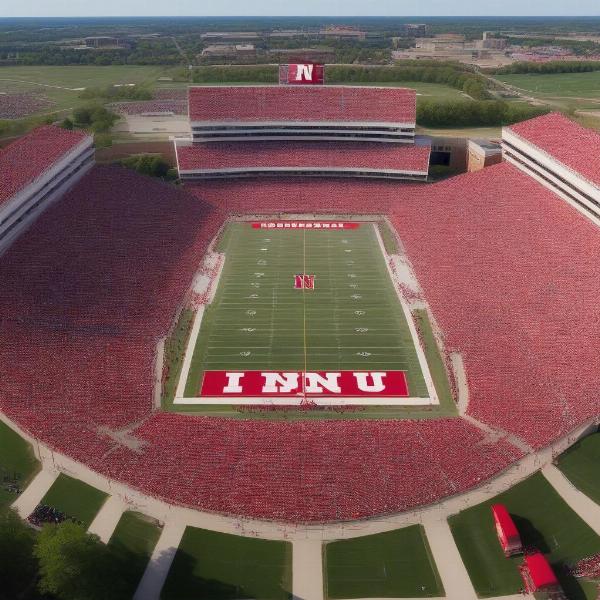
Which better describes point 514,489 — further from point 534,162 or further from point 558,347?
point 534,162

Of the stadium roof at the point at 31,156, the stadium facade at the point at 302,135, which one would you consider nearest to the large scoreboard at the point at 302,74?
the stadium facade at the point at 302,135

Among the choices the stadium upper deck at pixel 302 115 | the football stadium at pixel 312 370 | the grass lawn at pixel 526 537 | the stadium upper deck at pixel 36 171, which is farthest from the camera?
the stadium upper deck at pixel 302 115

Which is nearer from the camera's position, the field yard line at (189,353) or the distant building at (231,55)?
the field yard line at (189,353)

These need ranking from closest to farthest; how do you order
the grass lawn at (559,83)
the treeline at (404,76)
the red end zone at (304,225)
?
1. the red end zone at (304,225)
2. the treeline at (404,76)
3. the grass lawn at (559,83)

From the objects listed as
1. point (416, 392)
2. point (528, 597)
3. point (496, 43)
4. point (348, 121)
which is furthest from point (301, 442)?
point (496, 43)

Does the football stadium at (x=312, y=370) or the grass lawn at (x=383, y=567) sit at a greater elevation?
the football stadium at (x=312, y=370)

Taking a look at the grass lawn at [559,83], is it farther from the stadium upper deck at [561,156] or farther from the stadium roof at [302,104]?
the stadium upper deck at [561,156]

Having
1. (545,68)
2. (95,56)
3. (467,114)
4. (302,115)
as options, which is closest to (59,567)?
(302,115)
